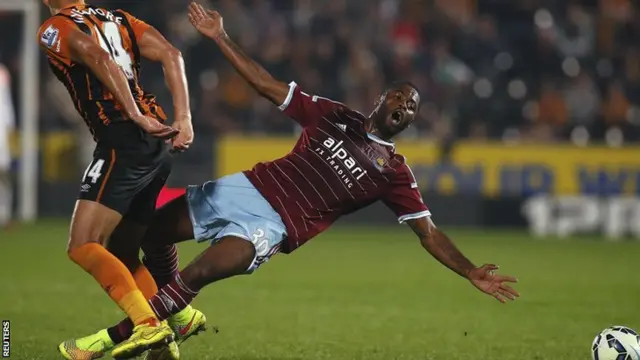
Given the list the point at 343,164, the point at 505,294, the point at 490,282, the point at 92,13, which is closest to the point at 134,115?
the point at 92,13

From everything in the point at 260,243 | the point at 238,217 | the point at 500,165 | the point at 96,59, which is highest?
the point at 500,165

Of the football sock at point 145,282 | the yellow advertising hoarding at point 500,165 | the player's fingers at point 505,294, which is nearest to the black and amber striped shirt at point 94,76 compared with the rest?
the football sock at point 145,282

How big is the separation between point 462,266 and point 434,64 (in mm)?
13582

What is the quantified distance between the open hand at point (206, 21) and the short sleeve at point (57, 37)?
88 centimetres

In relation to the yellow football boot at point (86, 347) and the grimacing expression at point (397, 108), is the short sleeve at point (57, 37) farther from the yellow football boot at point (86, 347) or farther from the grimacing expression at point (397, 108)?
the grimacing expression at point (397, 108)

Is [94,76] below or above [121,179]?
above

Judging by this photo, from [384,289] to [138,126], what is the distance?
5.41 metres

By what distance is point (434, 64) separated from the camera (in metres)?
19.9

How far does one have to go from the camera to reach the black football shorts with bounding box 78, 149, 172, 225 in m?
6.10

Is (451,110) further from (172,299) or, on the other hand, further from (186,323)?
(172,299)

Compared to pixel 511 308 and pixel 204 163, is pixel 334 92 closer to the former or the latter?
pixel 204 163

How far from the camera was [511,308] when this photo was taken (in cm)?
983

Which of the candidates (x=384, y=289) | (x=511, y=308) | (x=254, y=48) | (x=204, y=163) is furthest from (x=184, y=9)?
(x=511, y=308)

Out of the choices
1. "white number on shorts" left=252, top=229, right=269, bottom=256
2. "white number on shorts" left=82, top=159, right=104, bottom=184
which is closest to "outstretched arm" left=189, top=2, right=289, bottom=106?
"white number on shorts" left=252, top=229, right=269, bottom=256
